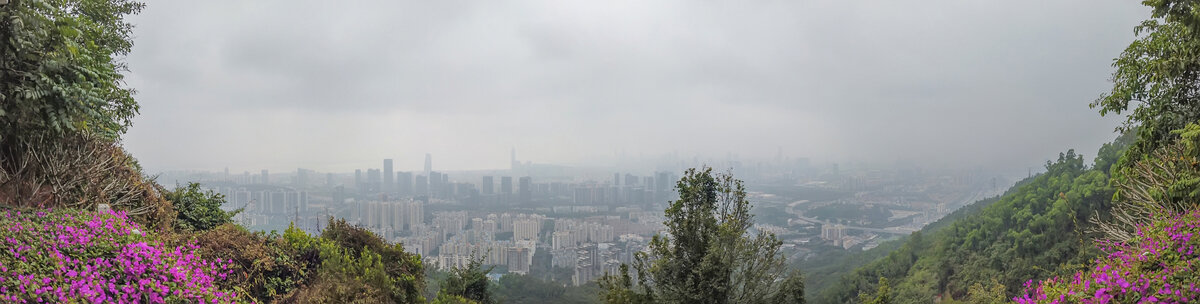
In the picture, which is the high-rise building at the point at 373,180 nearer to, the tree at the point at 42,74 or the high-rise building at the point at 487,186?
the high-rise building at the point at 487,186

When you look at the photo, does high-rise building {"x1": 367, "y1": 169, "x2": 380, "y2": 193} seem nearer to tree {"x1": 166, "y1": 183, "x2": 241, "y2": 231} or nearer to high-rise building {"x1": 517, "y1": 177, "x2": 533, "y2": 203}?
high-rise building {"x1": 517, "y1": 177, "x2": 533, "y2": 203}

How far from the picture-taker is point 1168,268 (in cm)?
296

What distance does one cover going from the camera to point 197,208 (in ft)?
20.2

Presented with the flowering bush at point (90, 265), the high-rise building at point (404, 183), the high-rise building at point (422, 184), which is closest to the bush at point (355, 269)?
the flowering bush at point (90, 265)

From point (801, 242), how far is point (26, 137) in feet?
83.5

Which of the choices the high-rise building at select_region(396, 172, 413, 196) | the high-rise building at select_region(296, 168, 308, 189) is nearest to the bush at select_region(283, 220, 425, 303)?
the high-rise building at select_region(296, 168, 308, 189)

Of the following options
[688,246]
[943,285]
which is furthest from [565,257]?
[943,285]

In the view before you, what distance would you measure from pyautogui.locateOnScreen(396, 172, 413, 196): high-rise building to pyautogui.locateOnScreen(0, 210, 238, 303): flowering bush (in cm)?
1585

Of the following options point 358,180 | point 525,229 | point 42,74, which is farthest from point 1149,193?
point 358,180

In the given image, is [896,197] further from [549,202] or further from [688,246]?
[688,246]

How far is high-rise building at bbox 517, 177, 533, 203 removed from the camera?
24.0 metres

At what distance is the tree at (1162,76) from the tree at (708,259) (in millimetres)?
4565

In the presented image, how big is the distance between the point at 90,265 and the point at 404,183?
18.1 metres

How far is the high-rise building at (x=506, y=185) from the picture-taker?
77.7ft
